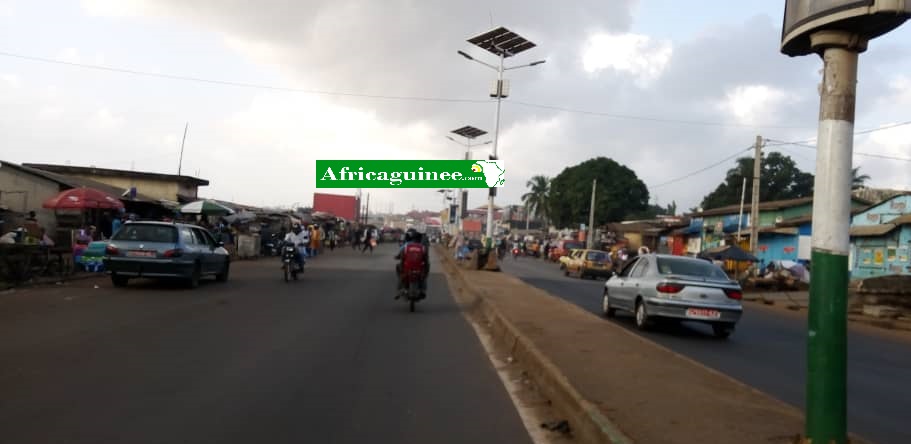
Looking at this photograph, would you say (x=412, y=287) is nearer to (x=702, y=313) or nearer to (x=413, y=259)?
(x=413, y=259)

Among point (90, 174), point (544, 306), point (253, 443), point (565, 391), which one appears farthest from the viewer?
point (90, 174)

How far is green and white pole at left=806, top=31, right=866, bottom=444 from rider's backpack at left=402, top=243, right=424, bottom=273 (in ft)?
32.7

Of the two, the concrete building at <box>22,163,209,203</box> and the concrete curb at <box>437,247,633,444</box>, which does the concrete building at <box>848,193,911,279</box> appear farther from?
the concrete building at <box>22,163,209,203</box>

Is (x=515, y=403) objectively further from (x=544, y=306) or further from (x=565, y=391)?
(x=544, y=306)

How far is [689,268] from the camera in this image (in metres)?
12.8

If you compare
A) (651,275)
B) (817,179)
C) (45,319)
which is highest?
(817,179)

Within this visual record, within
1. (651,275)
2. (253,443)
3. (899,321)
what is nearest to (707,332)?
(651,275)

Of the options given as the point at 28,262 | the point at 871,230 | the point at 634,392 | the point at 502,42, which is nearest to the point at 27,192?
the point at 28,262

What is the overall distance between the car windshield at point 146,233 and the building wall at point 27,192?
33.7 feet

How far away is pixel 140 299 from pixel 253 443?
950 centimetres

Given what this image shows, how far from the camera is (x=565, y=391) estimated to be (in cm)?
649

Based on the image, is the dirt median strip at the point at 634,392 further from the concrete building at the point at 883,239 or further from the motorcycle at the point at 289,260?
the concrete building at the point at 883,239

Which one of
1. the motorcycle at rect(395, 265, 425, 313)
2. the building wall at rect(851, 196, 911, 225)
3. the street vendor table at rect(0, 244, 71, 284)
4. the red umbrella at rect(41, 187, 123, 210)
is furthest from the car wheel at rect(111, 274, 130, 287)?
the building wall at rect(851, 196, 911, 225)

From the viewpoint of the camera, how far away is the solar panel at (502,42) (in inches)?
1172
